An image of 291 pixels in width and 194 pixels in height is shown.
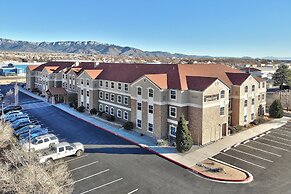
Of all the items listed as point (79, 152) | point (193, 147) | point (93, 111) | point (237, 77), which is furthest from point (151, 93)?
point (93, 111)

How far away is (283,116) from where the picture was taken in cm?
4203

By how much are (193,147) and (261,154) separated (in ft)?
22.3

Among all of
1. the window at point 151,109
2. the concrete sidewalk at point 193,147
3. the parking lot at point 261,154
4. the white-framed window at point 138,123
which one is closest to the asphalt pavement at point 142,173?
the parking lot at point 261,154

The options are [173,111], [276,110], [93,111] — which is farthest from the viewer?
[93,111]

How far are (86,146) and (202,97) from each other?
13788 millimetres

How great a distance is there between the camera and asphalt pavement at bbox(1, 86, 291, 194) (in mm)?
19281

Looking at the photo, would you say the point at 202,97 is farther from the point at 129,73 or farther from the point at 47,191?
the point at 47,191

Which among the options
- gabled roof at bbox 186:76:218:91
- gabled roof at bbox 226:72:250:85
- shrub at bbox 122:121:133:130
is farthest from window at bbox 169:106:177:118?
gabled roof at bbox 226:72:250:85

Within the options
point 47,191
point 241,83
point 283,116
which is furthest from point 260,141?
point 47,191

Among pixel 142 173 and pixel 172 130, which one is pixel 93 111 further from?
pixel 142 173

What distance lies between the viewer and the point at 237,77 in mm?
36375

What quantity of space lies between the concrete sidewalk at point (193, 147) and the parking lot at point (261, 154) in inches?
40.0

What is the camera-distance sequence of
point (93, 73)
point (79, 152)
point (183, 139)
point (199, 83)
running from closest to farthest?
1. point (79, 152)
2. point (183, 139)
3. point (199, 83)
4. point (93, 73)

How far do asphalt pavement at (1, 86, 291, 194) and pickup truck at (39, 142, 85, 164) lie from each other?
2.11ft
